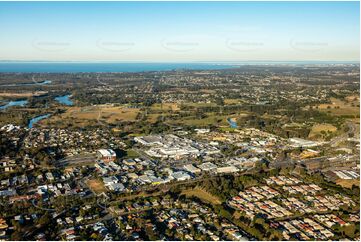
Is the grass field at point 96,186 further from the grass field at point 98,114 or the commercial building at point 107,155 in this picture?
the grass field at point 98,114

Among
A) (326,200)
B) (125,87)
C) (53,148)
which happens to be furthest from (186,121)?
(125,87)

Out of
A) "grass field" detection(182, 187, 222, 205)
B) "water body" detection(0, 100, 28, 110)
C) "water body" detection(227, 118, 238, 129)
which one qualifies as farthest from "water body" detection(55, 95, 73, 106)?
"grass field" detection(182, 187, 222, 205)

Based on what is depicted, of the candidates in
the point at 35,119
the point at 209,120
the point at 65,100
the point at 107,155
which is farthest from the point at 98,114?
the point at 107,155

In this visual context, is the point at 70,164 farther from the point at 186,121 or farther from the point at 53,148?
the point at 186,121

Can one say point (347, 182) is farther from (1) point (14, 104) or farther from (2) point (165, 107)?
(1) point (14, 104)

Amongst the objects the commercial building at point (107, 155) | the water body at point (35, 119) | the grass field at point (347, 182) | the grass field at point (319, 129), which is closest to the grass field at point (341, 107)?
the grass field at point (319, 129)

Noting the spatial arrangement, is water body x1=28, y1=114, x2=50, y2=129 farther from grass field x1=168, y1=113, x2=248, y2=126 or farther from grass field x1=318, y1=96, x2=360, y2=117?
grass field x1=318, y1=96, x2=360, y2=117
